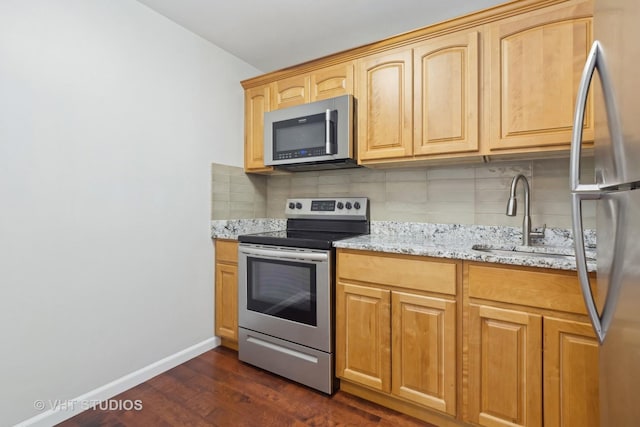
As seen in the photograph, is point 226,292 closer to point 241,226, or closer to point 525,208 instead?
point 241,226

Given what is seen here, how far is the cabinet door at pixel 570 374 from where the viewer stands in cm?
116

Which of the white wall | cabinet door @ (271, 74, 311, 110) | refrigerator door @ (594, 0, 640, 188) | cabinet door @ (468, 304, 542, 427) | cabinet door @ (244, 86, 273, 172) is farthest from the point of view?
cabinet door @ (244, 86, 273, 172)

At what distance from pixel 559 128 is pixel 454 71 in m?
0.60

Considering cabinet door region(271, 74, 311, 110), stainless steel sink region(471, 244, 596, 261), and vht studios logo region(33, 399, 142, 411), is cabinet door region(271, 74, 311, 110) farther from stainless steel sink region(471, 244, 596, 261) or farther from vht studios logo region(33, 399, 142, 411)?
vht studios logo region(33, 399, 142, 411)

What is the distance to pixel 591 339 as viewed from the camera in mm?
1155

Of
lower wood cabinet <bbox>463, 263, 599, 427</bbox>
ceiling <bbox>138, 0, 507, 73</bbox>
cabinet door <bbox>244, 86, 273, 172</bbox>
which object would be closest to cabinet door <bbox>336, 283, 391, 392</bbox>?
lower wood cabinet <bbox>463, 263, 599, 427</bbox>

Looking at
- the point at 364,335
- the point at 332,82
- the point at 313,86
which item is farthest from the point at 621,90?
the point at 313,86

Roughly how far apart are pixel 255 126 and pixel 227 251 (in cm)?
104

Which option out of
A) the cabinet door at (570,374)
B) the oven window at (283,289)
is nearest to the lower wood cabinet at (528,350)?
the cabinet door at (570,374)

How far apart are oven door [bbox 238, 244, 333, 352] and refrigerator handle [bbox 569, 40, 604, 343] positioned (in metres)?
1.14

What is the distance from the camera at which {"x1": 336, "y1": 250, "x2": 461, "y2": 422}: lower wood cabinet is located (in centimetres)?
145

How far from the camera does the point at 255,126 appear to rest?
8.18 feet

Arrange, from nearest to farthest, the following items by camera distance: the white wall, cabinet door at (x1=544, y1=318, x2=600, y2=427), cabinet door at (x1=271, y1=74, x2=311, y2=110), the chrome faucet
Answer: cabinet door at (x1=544, y1=318, x2=600, y2=427) → the white wall → the chrome faucet → cabinet door at (x1=271, y1=74, x2=311, y2=110)

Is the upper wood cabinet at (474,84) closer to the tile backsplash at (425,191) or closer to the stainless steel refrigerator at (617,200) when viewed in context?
the tile backsplash at (425,191)
